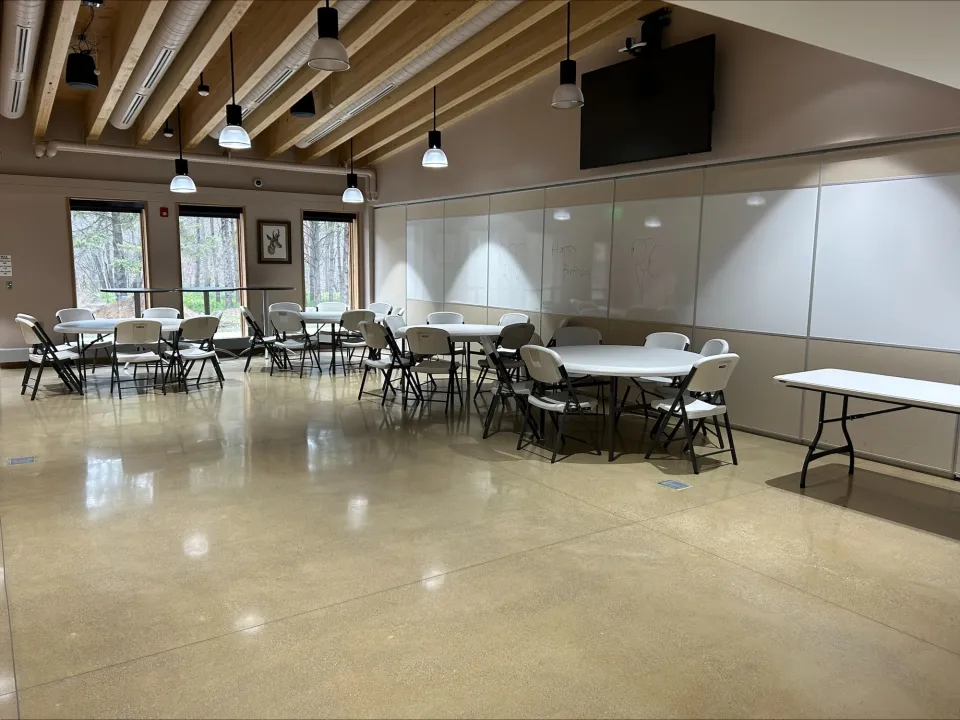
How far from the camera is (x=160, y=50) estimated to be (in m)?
5.97

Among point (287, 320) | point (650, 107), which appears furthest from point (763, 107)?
point (287, 320)

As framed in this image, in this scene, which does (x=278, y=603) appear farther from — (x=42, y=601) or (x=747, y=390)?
(x=747, y=390)

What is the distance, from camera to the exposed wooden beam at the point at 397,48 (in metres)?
5.88

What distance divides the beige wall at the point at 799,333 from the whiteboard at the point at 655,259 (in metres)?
0.07

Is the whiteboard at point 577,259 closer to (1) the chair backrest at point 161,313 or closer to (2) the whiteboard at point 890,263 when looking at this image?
(2) the whiteboard at point 890,263

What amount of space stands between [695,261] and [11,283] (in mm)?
8617

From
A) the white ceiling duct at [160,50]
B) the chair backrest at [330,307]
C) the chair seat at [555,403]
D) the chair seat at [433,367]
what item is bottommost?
the chair seat at [555,403]

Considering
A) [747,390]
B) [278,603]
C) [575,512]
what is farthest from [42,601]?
[747,390]

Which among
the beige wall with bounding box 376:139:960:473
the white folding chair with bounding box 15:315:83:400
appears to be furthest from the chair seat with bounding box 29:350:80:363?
the beige wall with bounding box 376:139:960:473

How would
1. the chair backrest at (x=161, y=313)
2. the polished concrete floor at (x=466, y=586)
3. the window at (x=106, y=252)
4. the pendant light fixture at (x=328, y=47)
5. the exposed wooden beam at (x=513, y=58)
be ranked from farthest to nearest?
the window at (x=106, y=252) → the chair backrest at (x=161, y=313) → the exposed wooden beam at (x=513, y=58) → the pendant light fixture at (x=328, y=47) → the polished concrete floor at (x=466, y=586)

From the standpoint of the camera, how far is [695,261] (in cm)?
626

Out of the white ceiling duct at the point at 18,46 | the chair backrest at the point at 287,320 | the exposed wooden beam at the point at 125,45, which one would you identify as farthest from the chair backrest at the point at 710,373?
the chair backrest at the point at 287,320

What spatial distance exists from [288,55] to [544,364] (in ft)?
13.3

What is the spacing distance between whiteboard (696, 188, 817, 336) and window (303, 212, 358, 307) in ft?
23.6
